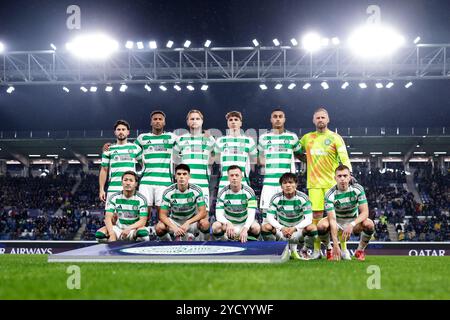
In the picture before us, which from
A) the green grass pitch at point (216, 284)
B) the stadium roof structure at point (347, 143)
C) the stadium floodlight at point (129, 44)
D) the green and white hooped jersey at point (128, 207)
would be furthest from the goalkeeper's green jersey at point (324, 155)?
the stadium roof structure at point (347, 143)

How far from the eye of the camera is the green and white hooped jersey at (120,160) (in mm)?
8539

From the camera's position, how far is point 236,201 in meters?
7.82

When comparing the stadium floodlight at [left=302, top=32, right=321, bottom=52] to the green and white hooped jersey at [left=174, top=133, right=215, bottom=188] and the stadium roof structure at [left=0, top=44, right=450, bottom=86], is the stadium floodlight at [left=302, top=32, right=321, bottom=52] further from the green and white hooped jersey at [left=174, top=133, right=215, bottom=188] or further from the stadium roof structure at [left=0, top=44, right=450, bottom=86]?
the green and white hooped jersey at [left=174, top=133, right=215, bottom=188]

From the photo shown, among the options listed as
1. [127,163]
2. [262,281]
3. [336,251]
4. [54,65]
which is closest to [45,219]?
[54,65]

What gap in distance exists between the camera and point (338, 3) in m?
17.0

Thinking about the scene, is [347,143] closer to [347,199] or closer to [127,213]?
[347,199]

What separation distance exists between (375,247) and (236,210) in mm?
11463

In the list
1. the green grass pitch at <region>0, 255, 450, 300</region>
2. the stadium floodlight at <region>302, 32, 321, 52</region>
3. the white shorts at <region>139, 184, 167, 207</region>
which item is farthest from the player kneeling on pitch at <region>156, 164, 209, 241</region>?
the stadium floodlight at <region>302, 32, 321, 52</region>

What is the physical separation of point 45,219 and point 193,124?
1918 cm

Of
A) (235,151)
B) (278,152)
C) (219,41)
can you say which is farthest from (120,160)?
(219,41)

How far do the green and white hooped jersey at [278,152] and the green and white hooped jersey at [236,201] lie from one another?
643mm

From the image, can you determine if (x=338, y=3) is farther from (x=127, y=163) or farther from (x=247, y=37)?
(x=127, y=163)

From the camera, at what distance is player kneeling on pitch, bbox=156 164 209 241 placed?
7.66 meters

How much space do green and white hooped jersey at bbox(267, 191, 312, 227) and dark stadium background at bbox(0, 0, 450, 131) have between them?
34.0 ft
